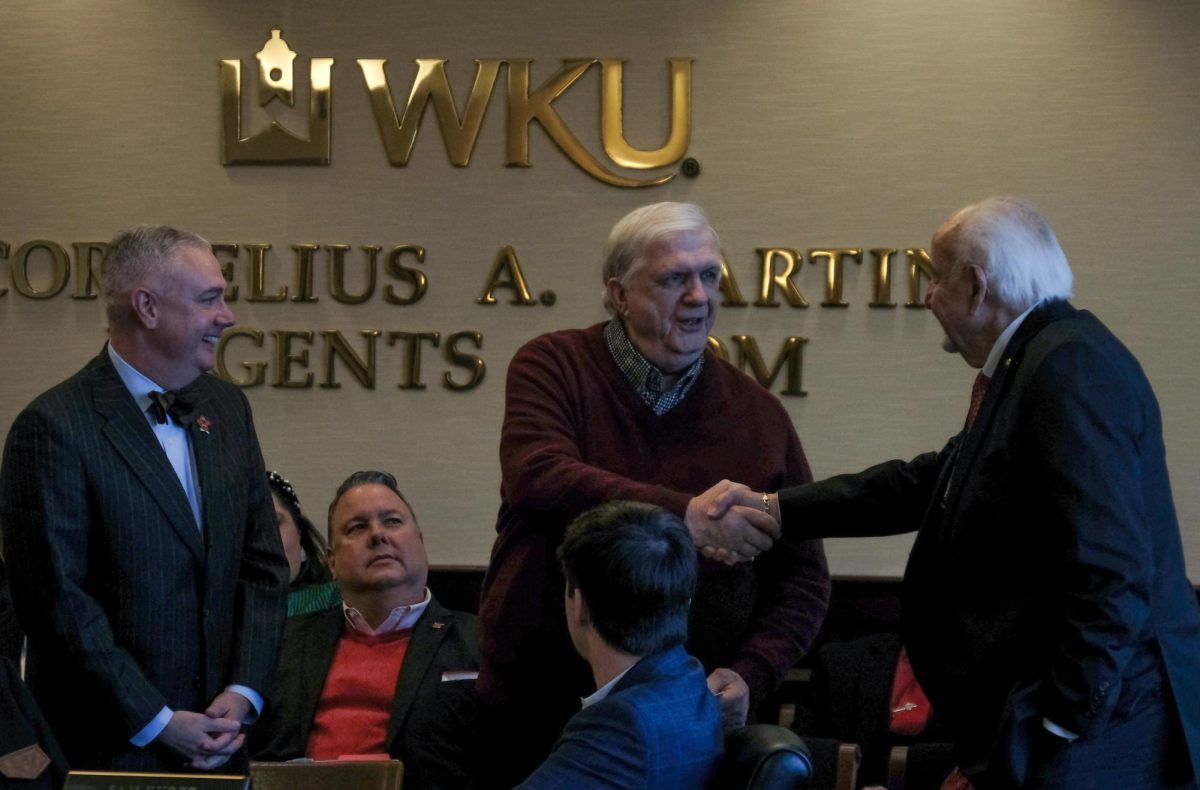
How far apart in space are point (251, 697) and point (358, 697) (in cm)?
87

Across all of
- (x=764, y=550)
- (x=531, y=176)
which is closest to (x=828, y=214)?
(x=531, y=176)

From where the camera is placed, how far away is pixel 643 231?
2686 millimetres

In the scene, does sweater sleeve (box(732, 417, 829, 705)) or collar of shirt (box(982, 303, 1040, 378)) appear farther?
sweater sleeve (box(732, 417, 829, 705))

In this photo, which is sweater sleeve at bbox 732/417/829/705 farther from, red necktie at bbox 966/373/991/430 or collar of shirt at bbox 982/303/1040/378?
collar of shirt at bbox 982/303/1040/378

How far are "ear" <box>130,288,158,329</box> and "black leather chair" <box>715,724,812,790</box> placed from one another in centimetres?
133

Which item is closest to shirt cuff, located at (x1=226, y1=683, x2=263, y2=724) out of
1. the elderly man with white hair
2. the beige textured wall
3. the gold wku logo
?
the elderly man with white hair

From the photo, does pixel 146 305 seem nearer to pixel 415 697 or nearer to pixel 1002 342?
pixel 415 697

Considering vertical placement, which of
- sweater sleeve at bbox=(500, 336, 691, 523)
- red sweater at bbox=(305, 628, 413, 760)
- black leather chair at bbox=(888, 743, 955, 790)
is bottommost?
black leather chair at bbox=(888, 743, 955, 790)

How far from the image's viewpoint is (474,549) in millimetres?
4770

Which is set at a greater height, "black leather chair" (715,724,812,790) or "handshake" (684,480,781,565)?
"handshake" (684,480,781,565)

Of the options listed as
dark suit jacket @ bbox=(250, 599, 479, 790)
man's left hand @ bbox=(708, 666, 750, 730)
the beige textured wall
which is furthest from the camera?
the beige textured wall

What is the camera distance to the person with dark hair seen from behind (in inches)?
82.9

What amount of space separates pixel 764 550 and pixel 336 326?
2430 mm

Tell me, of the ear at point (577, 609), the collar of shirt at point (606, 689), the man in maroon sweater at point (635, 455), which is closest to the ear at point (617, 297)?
the man in maroon sweater at point (635, 455)
